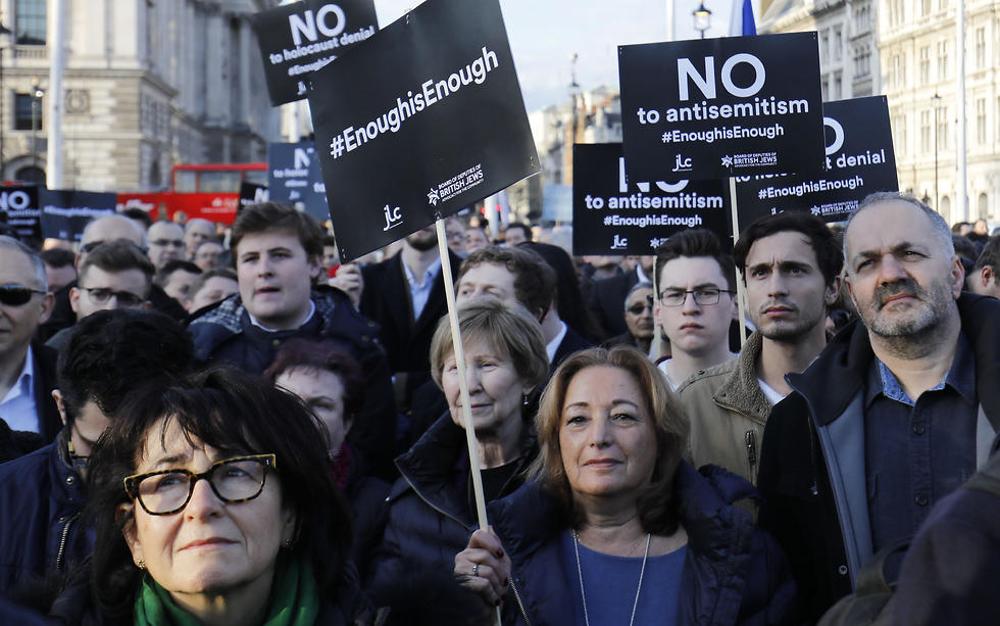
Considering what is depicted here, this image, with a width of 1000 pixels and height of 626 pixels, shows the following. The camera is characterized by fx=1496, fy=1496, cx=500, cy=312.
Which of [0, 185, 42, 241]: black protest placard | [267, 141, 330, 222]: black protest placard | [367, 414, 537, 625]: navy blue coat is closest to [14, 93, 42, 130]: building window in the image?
[267, 141, 330, 222]: black protest placard

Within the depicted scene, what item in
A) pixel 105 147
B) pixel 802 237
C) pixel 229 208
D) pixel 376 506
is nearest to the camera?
pixel 376 506

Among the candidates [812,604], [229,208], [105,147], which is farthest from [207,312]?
[105,147]

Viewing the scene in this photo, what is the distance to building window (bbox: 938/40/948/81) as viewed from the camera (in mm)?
68562

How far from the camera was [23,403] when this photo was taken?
5477 millimetres

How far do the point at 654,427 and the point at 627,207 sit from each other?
4226 millimetres

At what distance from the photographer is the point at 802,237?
510 cm

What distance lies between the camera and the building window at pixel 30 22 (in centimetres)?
6303

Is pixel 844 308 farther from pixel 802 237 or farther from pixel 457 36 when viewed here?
pixel 457 36

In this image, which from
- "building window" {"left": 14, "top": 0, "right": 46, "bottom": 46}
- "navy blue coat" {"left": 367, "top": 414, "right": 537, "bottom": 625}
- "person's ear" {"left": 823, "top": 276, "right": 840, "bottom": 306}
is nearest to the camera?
"navy blue coat" {"left": 367, "top": 414, "right": 537, "bottom": 625}

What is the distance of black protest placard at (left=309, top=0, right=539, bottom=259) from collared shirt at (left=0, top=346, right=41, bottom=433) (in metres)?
1.36

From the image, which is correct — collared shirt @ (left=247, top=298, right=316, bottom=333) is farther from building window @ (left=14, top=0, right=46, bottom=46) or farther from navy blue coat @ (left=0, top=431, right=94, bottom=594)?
building window @ (left=14, top=0, right=46, bottom=46)

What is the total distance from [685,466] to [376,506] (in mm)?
1057

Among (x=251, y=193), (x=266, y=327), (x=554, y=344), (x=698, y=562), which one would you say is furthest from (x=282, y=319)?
(x=251, y=193)

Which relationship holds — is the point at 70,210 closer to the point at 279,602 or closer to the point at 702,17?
the point at 279,602
